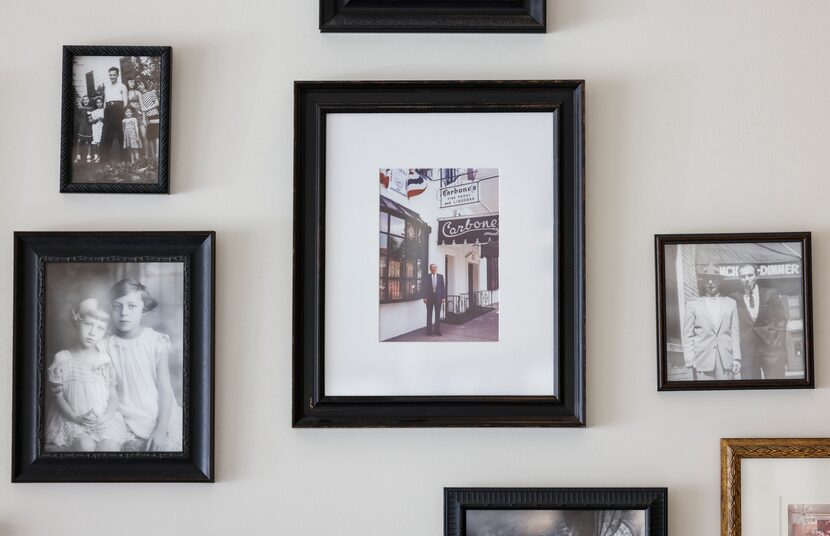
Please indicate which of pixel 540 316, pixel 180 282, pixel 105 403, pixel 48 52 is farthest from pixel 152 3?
pixel 540 316

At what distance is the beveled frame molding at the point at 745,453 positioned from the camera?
45.4 inches

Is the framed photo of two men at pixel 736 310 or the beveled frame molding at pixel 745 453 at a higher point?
the framed photo of two men at pixel 736 310

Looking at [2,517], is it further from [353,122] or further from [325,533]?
Answer: [353,122]

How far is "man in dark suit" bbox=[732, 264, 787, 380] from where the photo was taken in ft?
3.80

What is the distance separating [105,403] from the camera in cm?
115

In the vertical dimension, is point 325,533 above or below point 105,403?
below

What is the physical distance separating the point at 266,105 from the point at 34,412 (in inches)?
24.7

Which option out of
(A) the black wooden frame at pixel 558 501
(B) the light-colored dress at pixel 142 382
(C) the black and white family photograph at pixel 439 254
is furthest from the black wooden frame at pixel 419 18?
(A) the black wooden frame at pixel 558 501

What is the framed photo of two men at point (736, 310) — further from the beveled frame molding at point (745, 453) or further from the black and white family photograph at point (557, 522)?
the black and white family photograph at point (557, 522)

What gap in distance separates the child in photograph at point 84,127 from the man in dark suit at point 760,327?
108cm

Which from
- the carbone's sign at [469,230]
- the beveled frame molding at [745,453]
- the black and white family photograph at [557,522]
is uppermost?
the carbone's sign at [469,230]

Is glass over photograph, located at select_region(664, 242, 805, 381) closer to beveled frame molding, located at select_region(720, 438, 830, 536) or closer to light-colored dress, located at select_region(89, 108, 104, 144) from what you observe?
beveled frame molding, located at select_region(720, 438, 830, 536)

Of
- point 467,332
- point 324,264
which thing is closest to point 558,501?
point 467,332

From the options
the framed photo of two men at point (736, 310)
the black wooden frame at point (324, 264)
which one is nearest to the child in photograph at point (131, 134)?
the black wooden frame at point (324, 264)
